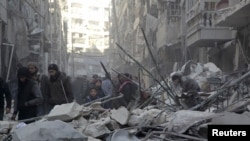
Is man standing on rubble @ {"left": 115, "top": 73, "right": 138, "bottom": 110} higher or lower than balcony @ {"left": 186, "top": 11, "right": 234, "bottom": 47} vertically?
lower

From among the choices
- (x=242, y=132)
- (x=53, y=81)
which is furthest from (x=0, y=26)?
(x=242, y=132)

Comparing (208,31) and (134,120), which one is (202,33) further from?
(134,120)

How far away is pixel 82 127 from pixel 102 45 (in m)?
91.7

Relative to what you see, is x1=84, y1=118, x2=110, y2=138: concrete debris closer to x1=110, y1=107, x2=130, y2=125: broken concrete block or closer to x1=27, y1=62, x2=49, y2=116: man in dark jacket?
x1=110, y1=107, x2=130, y2=125: broken concrete block

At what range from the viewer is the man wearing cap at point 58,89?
24.8 ft

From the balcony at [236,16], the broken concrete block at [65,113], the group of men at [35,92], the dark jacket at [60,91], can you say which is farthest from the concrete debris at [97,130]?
the balcony at [236,16]

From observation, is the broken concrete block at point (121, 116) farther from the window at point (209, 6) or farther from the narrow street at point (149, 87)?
the window at point (209, 6)

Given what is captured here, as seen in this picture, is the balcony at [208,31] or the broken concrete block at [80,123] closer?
the broken concrete block at [80,123]

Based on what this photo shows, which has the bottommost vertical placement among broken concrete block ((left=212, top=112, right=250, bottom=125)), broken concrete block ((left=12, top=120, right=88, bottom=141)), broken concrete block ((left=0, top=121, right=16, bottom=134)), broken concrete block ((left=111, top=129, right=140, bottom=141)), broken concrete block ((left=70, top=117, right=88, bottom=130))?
broken concrete block ((left=0, top=121, right=16, bottom=134))

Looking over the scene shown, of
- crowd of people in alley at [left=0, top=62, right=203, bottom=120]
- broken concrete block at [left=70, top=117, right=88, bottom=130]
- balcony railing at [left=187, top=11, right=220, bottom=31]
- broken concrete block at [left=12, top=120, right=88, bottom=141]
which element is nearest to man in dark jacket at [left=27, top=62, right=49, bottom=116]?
crowd of people in alley at [left=0, top=62, right=203, bottom=120]

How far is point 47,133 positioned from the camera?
4969 mm

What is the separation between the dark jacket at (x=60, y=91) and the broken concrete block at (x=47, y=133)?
2.38 meters

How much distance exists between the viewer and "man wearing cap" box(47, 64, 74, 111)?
24.8 feet

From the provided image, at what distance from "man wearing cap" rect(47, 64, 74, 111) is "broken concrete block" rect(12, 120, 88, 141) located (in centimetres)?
234
